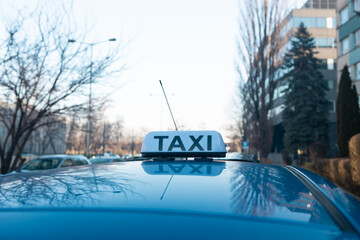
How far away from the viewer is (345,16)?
27531 mm

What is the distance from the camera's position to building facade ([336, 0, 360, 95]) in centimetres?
2544

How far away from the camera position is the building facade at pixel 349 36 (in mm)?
25438

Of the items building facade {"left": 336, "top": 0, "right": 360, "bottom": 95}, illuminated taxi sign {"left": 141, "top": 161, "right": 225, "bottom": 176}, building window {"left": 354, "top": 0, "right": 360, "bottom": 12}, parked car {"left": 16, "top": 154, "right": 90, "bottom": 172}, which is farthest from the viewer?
building facade {"left": 336, "top": 0, "right": 360, "bottom": 95}

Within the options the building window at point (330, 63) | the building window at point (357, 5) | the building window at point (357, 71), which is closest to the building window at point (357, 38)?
the building window at point (357, 71)

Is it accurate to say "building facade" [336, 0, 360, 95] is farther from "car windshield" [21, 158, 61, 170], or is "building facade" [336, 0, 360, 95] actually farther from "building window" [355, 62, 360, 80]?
"car windshield" [21, 158, 61, 170]

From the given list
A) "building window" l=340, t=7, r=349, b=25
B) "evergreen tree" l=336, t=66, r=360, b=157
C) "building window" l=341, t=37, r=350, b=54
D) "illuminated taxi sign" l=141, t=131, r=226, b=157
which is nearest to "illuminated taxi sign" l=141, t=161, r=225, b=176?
"illuminated taxi sign" l=141, t=131, r=226, b=157

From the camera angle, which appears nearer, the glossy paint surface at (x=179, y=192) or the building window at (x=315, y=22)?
the glossy paint surface at (x=179, y=192)

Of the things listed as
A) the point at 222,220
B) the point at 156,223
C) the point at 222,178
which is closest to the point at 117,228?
the point at 156,223

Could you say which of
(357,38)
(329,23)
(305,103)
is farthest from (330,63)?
(357,38)

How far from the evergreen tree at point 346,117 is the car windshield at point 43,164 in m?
14.8

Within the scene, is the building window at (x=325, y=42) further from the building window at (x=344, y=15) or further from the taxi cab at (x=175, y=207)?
the taxi cab at (x=175, y=207)

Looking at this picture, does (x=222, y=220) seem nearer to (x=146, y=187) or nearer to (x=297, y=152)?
(x=146, y=187)

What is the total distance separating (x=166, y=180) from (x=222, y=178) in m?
0.29

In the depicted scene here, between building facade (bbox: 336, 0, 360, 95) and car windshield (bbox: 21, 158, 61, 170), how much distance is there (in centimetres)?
2266
